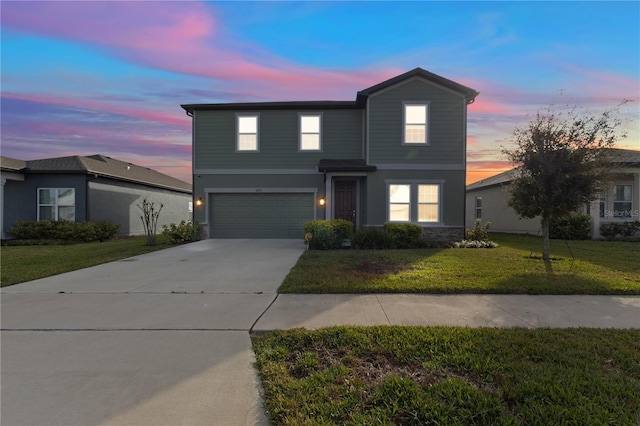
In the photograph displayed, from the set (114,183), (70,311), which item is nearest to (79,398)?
(70,311)

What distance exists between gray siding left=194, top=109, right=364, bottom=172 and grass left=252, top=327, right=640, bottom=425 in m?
11.9

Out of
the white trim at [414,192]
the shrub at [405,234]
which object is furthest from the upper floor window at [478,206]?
the shrub at [405,234]

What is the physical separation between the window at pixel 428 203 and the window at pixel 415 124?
2040 millimetres

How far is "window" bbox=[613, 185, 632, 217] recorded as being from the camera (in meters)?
16.2

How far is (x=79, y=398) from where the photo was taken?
2.70 meters

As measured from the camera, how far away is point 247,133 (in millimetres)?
15359

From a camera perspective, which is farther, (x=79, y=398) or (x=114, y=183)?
(x=114, y=183)

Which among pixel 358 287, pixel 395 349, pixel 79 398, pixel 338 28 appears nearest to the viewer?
pixel 79 398

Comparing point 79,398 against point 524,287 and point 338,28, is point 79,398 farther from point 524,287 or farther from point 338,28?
point 338,28

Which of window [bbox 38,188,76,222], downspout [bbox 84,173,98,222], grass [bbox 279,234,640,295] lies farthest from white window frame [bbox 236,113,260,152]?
window [bbox 38,188,76,222]

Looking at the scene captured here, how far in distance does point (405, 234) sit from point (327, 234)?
306cm

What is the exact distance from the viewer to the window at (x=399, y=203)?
13898mm

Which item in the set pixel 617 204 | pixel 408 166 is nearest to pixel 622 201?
pixel 617 204

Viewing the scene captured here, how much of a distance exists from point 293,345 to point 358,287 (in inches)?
103
